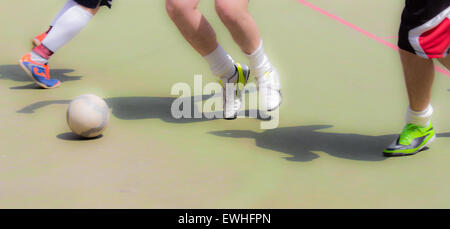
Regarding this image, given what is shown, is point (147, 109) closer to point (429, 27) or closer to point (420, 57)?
point (420, 57)

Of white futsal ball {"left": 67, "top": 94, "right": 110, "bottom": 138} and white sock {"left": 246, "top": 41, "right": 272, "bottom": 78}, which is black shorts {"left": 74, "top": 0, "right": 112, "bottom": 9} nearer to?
white futsal ball {"left": 67, "top": 94, "right": 110, "bottom": 138}

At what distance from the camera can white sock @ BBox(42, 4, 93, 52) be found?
189 inches

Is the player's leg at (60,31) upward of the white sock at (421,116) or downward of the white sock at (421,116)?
upward

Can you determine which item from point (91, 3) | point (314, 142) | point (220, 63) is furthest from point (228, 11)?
point (91, 3)

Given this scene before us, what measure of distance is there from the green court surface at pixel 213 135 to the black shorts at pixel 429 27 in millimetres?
656

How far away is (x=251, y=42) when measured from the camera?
390 cm

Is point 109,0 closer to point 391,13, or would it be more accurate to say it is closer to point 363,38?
point 363,38

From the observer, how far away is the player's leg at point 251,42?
372 centimetres

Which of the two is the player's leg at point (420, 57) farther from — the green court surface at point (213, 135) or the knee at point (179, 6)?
the knee at point (179, 6)

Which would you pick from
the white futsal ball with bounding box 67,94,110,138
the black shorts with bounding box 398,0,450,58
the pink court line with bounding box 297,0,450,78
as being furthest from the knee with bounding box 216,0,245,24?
the pink court line with bounding box 297,0,450,78


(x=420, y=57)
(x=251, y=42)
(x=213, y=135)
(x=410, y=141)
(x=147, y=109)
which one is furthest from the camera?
(x=147, y=109)

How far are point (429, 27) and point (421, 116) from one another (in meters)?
0.63

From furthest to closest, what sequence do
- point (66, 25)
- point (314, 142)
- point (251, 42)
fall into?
point (66, 25)
point (251, 42)
point (314, 142)

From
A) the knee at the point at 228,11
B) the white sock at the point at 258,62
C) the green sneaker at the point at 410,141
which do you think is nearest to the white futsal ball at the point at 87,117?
the knee at the point at 228,11
